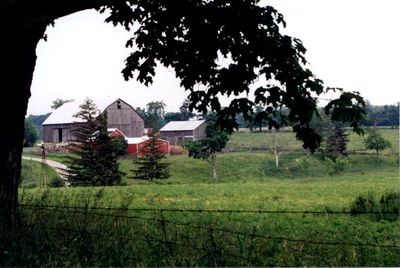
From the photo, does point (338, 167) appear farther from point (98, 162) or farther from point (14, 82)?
point (14, 82)

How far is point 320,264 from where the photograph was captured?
6.45 m

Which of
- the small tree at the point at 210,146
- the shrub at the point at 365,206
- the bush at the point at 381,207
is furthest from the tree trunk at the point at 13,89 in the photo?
the small tree at the point at 210,146

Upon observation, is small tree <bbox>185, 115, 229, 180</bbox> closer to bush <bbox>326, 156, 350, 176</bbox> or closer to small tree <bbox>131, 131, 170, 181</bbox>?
small tree <bbox>131, 131, 170, 181</bbox>

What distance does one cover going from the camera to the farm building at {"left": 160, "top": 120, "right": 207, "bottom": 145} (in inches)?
3915

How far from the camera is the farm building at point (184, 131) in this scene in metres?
99.4

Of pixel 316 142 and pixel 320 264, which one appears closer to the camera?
pixel 320 264

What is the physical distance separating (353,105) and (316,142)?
129 centimetres

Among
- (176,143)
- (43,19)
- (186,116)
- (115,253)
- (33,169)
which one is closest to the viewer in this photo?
(115,253)

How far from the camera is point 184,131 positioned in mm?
100125

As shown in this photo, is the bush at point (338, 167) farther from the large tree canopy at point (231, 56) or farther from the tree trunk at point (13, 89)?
the tree trunk at point (13, 89)

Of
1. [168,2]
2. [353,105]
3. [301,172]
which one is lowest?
[301,172]

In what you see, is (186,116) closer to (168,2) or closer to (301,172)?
(301,172)

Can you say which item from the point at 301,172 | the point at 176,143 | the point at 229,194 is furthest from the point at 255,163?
the point at 229,194

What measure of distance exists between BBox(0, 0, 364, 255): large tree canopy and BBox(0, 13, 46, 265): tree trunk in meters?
0.02
